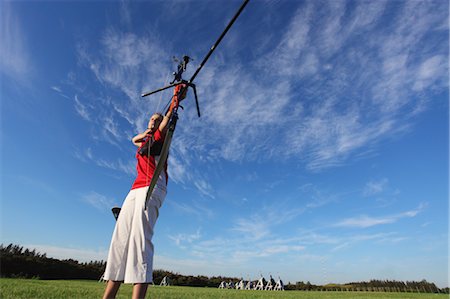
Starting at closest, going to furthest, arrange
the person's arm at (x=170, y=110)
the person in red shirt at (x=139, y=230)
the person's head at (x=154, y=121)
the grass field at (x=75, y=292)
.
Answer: the person in red shirt at (x=139, y=230) → the person's arm at (x=170, y=110) → the person's head at (x=154, y=121) → the grass field at (x=75, y=292)

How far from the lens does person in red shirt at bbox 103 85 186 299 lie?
3.29 meters

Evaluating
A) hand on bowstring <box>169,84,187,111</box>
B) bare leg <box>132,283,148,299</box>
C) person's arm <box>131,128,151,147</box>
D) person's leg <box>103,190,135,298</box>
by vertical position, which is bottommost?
bare leg <box>132,283,148,299</box>

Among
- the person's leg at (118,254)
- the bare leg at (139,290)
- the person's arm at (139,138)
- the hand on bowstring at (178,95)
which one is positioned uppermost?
the hand on bowstring at (178,95)

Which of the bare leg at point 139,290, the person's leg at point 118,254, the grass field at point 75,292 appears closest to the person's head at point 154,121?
the person's leg at point 118,254

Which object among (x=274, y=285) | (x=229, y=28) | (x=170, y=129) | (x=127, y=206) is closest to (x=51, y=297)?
(x=127, y=206)

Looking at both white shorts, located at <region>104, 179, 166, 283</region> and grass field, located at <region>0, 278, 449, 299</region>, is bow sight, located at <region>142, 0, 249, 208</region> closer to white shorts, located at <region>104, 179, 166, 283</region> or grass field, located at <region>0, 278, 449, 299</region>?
white shorts, located at <region>104, 179, 166, 283</region>

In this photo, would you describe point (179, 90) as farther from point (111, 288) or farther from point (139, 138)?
point (111, 288)

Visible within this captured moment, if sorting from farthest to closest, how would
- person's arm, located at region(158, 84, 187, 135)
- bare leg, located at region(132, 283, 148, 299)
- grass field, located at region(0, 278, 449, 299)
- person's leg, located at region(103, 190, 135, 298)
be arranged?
grass field, located at region(0, 278, 449, 299) → person's arm, located at region(158, 84, 187, 135) → person's leg, located at region(103, 190, 135, 298) → bare leg, located at region(132, 283, 148, 299)

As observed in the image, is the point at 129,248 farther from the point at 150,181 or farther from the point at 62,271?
the point at 62,271

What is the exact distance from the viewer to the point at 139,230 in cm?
342

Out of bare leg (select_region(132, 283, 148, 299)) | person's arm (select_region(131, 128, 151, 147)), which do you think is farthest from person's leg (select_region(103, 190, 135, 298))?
person's arm (select_region(131, 128, 151, 147))

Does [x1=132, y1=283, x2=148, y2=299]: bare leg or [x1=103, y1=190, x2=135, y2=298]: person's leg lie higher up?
[x1=103, y1=190, x2=135, y2=298]: person's leg

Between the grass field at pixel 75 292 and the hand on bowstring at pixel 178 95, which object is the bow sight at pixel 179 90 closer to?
the hand on bowstring at pixel 178 95

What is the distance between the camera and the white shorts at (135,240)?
329 centimetres
